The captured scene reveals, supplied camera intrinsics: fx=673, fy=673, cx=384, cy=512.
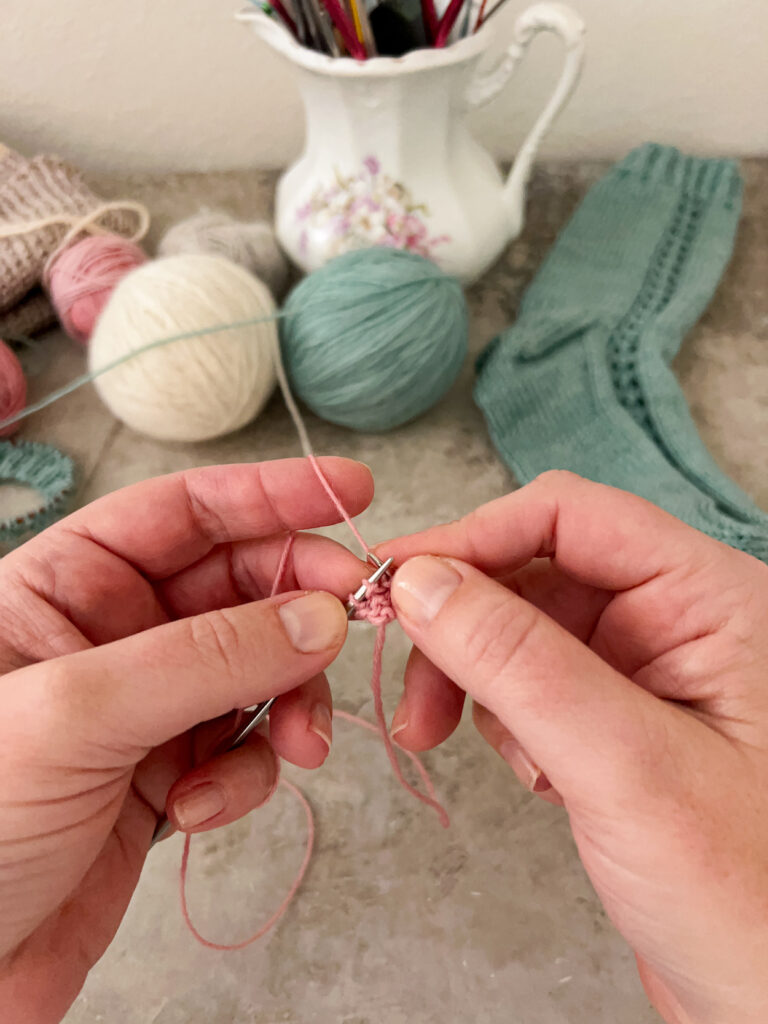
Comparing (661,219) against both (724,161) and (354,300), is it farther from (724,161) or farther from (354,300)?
(354,300)

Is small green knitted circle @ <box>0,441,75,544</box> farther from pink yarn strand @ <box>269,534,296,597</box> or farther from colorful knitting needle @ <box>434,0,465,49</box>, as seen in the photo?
colorful knitting needle @ <box>434,0,465,49</box>

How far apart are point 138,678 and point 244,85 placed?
84 centimetres

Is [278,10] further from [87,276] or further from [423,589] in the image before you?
[423,589]

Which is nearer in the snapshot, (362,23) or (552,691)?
(552,691)

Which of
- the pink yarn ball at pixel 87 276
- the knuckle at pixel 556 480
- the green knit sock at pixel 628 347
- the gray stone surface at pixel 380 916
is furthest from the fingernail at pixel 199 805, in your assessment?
the pink yarn ball at pixel 87 276

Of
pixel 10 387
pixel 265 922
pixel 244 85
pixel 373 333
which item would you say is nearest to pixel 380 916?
pixel 265 922

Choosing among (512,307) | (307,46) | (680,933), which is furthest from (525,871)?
(307,46)

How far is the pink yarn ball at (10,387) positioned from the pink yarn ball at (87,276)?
9cm

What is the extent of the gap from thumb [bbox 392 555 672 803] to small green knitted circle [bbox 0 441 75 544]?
19.7 inches

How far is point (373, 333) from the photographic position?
2.31ft

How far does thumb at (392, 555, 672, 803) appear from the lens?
1.19 ft

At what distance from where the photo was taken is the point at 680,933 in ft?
1.21

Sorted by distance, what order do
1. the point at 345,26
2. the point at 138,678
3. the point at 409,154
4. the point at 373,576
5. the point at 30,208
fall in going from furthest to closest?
the point at 30,208 < the point at 409,154 < the point at 345,26 < the point at 373,576 < the point at 138,678

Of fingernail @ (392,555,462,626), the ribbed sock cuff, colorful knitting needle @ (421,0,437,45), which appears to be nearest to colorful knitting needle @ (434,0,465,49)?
colorful knitting needle @ (421,0,437,45)
